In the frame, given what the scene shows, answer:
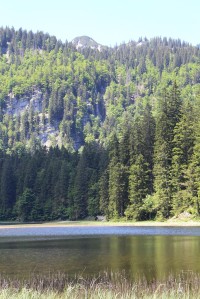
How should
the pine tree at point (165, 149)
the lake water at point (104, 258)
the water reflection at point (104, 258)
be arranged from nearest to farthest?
the lake water at point (104, 258), the water reflection at point (104, 258), the pine tree at point (165, 149)

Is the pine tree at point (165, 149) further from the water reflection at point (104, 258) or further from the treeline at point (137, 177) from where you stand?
the water reflection at point (104, 258)

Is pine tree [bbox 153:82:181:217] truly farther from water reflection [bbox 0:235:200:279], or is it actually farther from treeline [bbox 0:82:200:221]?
water reflection [bbox 0:235:200:279]

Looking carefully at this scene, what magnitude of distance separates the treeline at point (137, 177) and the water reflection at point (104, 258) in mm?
38076

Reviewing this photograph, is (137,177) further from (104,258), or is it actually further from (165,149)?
(104,258)

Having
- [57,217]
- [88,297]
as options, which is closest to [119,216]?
[57,217]

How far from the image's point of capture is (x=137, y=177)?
310 feet

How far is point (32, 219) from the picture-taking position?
132 meters

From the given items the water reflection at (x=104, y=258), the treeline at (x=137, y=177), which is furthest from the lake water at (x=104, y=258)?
the treeline at (x=137, y=177)

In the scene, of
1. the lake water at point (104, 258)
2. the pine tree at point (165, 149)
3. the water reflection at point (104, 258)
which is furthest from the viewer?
the pine tree at point (165, 149)

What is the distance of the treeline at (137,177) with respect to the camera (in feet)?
284

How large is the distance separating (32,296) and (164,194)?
227ft

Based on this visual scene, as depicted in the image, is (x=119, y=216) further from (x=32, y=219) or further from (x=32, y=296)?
(x=32, y=296)

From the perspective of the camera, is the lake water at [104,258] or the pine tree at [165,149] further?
the pine tree at [165,149]

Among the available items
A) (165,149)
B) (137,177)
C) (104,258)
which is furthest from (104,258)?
(137,177)
